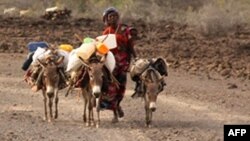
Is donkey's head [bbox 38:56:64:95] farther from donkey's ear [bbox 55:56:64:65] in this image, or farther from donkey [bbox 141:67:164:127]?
donkey [bbox 141:67:164:127]

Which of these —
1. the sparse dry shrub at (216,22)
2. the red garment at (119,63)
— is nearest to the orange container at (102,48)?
the red garment at (119,63)

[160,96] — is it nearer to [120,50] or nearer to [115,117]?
[115,117]

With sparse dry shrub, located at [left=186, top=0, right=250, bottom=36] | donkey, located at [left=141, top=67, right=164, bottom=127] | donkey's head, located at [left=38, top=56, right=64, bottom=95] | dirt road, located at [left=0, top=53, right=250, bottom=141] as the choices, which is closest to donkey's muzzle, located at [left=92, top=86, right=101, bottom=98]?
dirt road, located at [left=0, top=53, right=250, bottom=141]

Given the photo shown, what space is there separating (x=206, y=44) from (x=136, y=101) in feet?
31.1

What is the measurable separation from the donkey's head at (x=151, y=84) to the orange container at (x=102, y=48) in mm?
851

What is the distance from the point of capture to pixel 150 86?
556 inches

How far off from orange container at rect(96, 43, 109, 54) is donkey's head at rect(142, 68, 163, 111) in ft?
2.79

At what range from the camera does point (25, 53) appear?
26.5m

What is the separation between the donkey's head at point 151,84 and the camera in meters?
14.1

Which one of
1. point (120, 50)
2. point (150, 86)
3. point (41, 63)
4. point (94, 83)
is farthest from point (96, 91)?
point (41, 63)

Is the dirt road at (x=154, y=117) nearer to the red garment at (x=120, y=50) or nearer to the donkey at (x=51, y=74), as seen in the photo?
the donkey at (x=51, y=74)

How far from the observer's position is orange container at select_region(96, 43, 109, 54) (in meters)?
14.0

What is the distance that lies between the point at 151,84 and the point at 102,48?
1134 millimetres

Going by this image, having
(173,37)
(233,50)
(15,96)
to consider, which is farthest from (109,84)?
(173,37)
